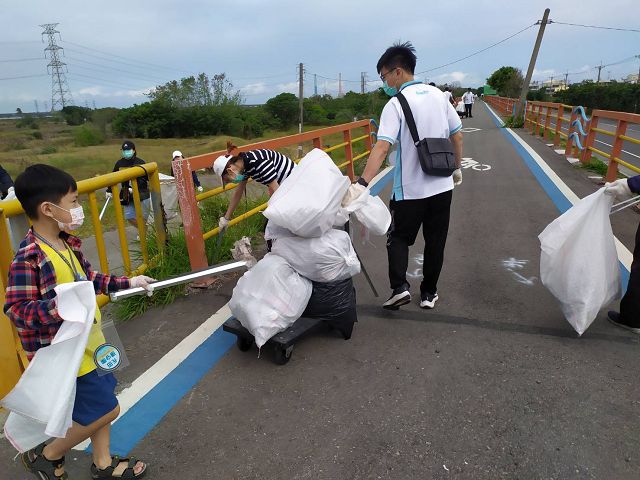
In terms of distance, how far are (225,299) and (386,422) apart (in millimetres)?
2028

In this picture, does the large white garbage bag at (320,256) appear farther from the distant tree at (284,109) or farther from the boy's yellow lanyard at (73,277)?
the distant tree at (284,109)

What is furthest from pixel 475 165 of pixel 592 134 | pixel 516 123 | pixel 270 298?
pixel 516 123

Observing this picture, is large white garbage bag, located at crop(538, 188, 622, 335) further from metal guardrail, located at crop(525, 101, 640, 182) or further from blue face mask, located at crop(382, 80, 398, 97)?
metal guardrail, located at crop(525, 101, 640, 182)

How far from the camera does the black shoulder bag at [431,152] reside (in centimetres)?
332

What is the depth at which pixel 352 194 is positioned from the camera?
319cm

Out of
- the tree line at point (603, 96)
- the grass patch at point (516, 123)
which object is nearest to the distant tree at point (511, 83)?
the tree line at point (603, 96)

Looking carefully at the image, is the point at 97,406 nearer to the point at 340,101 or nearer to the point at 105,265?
the point at 105,265

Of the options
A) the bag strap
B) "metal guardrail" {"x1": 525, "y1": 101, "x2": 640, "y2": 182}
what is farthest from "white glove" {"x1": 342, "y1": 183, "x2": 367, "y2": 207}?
"metal guardrail" {"x1": 525, "y1": 101, "x2": 640, "y2": 182}

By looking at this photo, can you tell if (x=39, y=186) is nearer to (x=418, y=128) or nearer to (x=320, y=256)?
(x=320, y=256)

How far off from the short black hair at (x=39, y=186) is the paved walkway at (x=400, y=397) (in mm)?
1288

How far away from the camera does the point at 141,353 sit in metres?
3.22

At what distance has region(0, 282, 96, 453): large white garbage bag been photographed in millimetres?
1695

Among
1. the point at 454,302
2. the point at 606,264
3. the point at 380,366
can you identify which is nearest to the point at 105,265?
the point at 380,366

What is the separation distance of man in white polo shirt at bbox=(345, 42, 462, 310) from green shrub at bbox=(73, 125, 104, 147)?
161 feet
